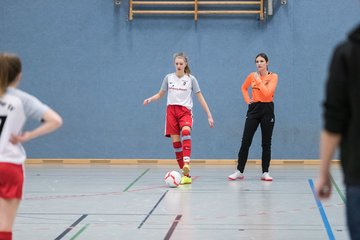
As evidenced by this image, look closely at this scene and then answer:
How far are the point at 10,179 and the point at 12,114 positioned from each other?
1.20ft

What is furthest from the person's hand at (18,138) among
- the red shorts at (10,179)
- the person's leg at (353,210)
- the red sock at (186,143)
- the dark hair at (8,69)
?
the red sock at (186,143)

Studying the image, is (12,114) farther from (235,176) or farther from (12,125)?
(235,176)

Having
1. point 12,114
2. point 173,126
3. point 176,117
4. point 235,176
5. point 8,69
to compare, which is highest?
point 8,69

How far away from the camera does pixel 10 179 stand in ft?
11.3

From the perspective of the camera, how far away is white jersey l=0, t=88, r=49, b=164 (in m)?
3.39

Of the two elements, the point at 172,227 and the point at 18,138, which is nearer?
the point at 18,138

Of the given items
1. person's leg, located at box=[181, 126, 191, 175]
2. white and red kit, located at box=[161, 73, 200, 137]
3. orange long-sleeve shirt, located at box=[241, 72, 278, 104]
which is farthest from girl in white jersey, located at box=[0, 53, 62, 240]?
orange long-sleeve shirt, located at box=[241, 72, 278, 104]

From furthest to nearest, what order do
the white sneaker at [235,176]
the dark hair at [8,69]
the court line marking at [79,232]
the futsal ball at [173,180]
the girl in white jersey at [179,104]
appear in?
the white sneaker at [235,176] → the girl in white jersey at [179,104] → the futsal ball at [173,180] → the court line marking at [79,232] → the dark hair at [8,69]

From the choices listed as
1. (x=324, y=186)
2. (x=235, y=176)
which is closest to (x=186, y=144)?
(x=235, y=176)

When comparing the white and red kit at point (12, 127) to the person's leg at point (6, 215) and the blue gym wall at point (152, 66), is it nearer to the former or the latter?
the person's leg at point (6, 215)

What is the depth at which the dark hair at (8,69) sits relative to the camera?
11.0 ft

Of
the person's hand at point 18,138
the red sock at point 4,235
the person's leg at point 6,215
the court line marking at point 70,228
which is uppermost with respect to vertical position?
the person's hand at point 18,138

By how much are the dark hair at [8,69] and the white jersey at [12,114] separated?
0.15ft

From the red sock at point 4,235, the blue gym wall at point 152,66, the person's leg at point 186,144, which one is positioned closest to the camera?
the red sock at point 4,235
